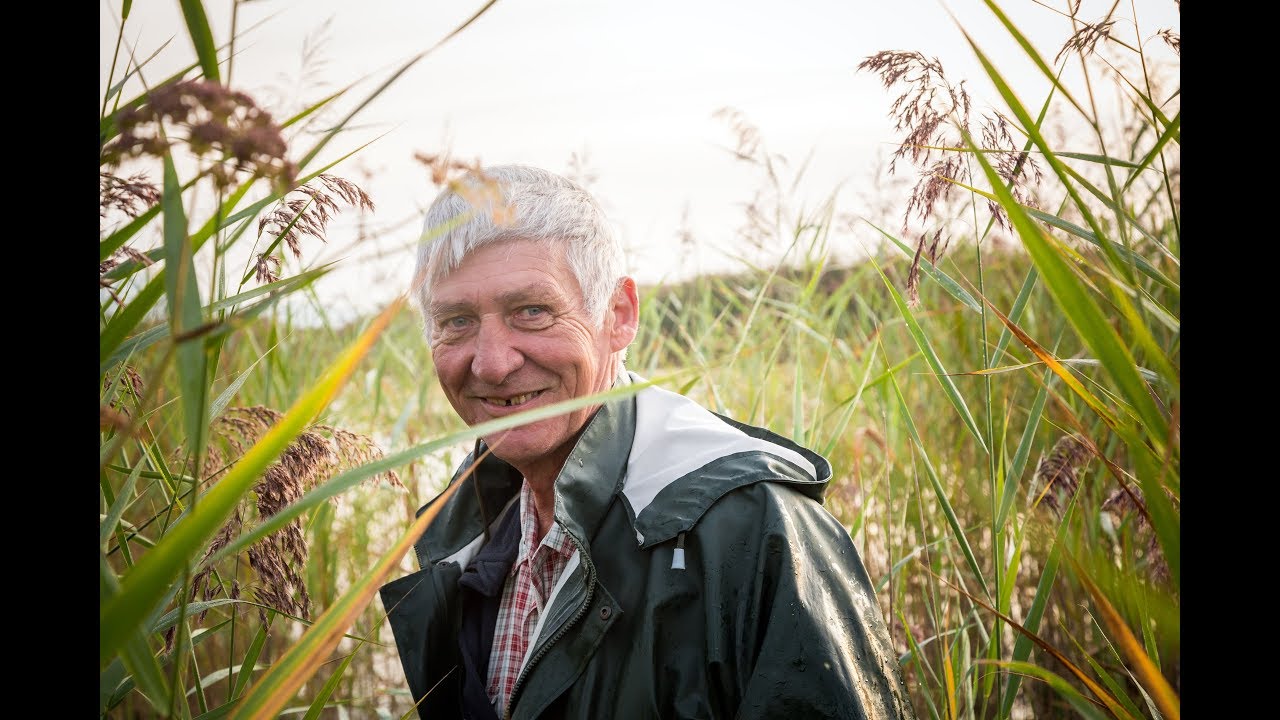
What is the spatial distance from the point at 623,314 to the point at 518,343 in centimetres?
36

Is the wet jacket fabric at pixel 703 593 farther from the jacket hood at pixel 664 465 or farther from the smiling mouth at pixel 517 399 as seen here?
the smiling mouth at pixel 517 399

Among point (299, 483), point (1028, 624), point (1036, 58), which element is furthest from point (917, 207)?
point (299, 483)

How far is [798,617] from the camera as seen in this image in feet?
4.42

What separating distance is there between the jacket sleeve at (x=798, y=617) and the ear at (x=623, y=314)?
647 mm

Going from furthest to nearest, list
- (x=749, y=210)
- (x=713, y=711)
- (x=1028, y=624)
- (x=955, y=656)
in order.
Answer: (x=749, y=210) → (x=955, y=656) → (x=713, y=711) → (x=1028, y=624)

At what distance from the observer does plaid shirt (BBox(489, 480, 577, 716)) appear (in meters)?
1.77

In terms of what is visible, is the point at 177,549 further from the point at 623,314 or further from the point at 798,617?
the point at 623,314

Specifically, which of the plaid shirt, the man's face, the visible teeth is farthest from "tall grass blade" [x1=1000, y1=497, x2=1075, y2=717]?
the visible teeth

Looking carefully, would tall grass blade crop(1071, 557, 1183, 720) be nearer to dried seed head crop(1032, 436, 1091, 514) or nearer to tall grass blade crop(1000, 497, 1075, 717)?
tall grass blade crop(1000, 497, 1075, 717)

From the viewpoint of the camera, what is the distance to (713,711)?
1.39 m

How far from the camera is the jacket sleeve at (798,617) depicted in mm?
1308

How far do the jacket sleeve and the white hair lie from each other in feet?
2.27
